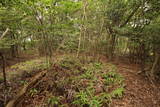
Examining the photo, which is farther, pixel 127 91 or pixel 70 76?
pixel 70 76

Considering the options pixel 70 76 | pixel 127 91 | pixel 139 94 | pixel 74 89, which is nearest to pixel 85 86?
pixel 74 89

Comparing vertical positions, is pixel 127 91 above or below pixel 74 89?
below

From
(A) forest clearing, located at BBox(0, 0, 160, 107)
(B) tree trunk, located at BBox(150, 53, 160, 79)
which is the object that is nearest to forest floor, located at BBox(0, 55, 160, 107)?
(A) forest clearing, located at BBox(0, 0, 160, 107)

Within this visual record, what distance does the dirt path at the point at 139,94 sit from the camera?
3514mm

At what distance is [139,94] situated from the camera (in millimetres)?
3982

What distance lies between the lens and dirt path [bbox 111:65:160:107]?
351 centimetres

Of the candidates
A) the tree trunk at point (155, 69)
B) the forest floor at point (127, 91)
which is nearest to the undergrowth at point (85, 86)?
the forest floor at point (127, 91)

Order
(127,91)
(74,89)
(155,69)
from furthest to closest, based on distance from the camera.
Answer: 1. (155,69)
2. (127,91)
3. (74,89)

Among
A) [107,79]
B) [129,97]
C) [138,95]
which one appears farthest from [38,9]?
[138,95]

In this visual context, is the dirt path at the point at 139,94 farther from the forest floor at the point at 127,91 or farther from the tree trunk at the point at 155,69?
→ the tree trunk at the point at 155,69

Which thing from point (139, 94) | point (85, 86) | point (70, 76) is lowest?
point (139, 94)

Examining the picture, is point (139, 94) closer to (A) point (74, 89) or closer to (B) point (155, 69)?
(B) point (155, 69)

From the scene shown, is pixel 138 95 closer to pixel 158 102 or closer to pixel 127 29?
pixel 158 102

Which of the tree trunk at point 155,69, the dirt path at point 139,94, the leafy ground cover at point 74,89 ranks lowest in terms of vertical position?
the dirt path at point 139,94
